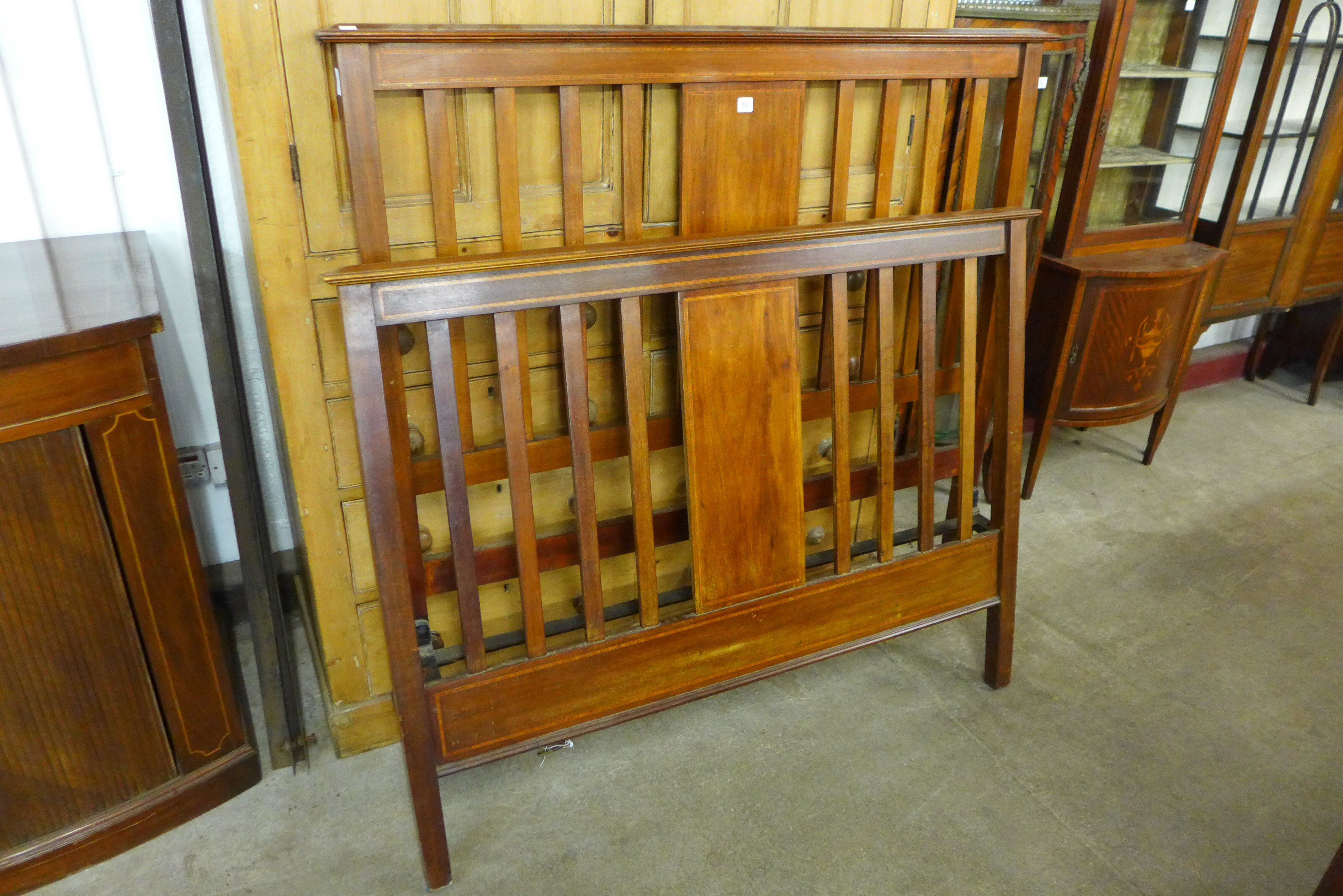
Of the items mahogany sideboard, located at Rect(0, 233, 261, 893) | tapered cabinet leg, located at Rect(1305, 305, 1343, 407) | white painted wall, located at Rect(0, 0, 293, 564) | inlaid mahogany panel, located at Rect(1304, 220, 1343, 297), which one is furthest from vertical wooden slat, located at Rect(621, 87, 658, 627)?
tapered cabinet leg, located at Rect(1305, 305, 1343, 407)

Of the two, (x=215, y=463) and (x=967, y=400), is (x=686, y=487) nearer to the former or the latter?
(x=967, y=400)

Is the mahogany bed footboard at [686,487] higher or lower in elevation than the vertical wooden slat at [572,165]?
lower

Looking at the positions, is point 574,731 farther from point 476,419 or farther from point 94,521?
point 94,521

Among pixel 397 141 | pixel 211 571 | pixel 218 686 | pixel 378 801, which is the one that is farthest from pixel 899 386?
pixel 211 571

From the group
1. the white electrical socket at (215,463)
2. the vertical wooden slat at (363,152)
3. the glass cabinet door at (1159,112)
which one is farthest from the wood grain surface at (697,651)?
the glass cabinet door at (1159,112)

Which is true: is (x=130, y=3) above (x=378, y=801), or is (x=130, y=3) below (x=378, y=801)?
above

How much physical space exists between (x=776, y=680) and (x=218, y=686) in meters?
1.20

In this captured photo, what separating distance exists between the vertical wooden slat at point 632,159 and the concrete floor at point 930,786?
109cm

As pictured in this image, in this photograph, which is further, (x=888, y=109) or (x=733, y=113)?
(x=888, y=109)

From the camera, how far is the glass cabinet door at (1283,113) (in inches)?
115

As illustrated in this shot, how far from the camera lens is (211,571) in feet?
7.35

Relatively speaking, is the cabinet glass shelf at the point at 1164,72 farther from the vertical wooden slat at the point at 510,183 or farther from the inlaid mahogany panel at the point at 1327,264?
the vertical wooden slat at the point at 510,183

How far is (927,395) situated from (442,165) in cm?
106

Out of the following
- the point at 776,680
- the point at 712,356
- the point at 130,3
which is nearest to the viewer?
the point at 712,356
